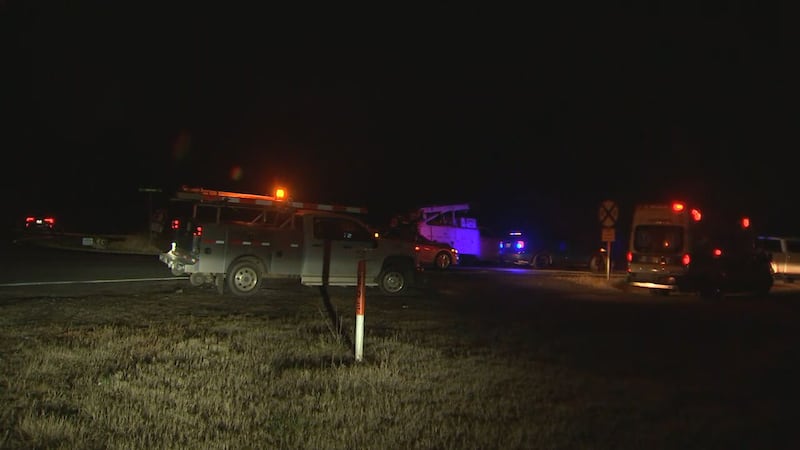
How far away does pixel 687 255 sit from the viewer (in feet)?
56.9

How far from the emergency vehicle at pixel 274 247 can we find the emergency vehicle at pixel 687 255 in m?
6.51

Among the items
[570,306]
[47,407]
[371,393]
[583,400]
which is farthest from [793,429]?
[570,306]

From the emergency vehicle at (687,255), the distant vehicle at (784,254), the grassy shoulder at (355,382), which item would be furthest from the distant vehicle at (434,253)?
the grassy shoulder at (355,382)

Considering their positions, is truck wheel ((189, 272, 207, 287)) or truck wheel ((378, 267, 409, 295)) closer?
truck wheel ((189, 272, 207, 287))

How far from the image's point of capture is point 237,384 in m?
6.67

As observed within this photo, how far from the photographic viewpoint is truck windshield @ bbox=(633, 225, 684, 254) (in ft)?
57.8

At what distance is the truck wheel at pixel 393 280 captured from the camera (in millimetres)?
15258

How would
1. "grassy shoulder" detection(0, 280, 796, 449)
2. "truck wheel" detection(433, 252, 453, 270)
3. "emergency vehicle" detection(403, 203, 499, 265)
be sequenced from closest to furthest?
"grassy shoulder" detection(0, 280, 796, 449)
"truck wheel" detection(433, 252, 453, 270)
"emergency vehicle" detection(403, 203, 499, 265)

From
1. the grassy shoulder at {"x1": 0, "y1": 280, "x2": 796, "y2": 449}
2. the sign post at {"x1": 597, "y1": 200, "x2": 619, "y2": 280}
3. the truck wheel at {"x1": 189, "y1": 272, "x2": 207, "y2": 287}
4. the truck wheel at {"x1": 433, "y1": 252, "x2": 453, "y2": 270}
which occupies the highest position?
the sign post at {"x1": 597, "y1": 200, "x2": 619, "y2": 280}

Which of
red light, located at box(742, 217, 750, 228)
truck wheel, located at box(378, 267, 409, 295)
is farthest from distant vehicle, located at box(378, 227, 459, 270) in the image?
red light, located at box(742, 217, 750, 228)

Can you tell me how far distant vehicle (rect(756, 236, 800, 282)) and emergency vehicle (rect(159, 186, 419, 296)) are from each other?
1549 cm

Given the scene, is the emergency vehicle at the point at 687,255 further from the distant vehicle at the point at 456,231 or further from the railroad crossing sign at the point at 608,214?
the distant vehicle at the point at 456,231

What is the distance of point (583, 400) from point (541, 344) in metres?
2.76

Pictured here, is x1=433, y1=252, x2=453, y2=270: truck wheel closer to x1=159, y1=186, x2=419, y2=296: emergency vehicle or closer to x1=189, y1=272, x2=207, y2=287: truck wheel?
x1=159, y1=186, x2=419, y2=296: emergency vehicle
